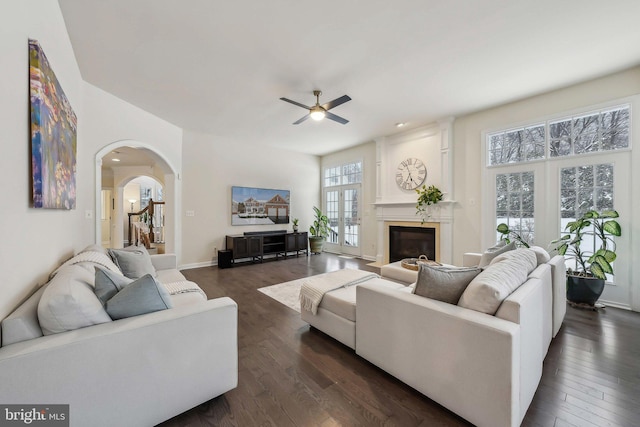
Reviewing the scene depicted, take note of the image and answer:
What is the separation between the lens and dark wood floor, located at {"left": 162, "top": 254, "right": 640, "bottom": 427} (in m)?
1.45

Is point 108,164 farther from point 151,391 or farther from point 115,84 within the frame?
point 151,391

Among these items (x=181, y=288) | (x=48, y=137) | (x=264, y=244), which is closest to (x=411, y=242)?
(x=264, y=244)

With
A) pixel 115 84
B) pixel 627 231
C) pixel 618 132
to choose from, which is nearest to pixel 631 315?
pixel 627 231

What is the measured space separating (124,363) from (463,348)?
1.79 metres

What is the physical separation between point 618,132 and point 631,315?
7.29 feet

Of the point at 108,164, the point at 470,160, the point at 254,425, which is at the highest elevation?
the point at 108,164

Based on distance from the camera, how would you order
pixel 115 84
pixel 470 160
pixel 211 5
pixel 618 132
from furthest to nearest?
pixel 470 160 < pixel 115 84 < pixel 618 132 < pixel 211 5

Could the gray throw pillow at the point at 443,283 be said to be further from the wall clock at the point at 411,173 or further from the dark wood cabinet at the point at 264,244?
the dark wood cabinet at the point at 264,244

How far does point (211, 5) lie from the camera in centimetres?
205

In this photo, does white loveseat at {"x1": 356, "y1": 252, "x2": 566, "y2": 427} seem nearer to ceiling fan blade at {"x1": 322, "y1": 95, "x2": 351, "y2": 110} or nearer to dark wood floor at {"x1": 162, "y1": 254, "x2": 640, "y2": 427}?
dark wood floor at {"x1": 162, "y1": 254, "x2": 640, "y2": 427}

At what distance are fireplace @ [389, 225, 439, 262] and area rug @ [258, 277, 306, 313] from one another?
2.50m

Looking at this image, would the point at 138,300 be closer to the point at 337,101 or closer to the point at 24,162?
Result: the point at 24,162

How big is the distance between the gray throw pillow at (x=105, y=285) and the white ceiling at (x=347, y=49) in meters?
2.18

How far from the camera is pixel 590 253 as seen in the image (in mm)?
3291
